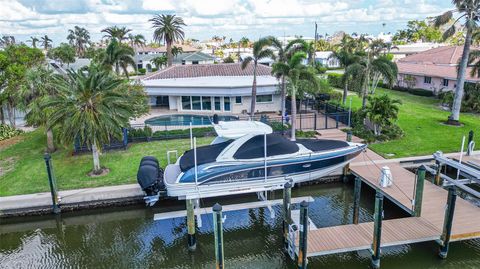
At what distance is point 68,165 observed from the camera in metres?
19.5

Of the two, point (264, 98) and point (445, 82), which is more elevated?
point (445, 82)

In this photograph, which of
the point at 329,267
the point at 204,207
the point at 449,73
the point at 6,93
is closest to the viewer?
the point at 329,267

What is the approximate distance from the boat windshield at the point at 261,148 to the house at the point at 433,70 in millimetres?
24869

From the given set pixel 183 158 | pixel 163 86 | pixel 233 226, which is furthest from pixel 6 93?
pixel 233 226

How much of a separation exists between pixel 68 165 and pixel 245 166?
10.3 m

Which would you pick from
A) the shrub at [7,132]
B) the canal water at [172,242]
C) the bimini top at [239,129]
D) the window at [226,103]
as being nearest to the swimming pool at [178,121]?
the window at [226,103]

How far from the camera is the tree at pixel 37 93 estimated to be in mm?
20609

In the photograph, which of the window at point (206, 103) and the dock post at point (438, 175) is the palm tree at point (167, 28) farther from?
the dock post at point (438, 175)

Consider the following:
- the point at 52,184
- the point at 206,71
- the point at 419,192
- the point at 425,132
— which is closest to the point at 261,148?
the point at 419,192

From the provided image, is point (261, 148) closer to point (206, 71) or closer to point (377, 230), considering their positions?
point (377, 230)

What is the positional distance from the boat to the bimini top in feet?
0.53

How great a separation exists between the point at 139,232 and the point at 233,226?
12.3ft

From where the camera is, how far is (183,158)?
16.4 meters

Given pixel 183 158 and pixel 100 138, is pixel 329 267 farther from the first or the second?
pixel 100 138
